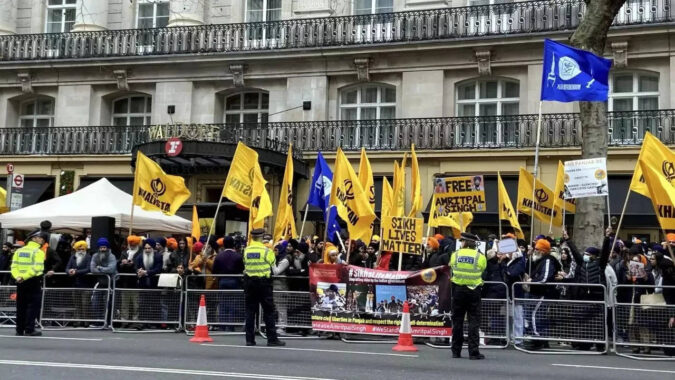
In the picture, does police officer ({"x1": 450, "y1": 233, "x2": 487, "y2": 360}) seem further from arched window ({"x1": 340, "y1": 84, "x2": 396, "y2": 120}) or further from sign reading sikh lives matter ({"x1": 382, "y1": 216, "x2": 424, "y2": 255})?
arched window ({"x1": 340, "y1": 84, "x2": 396, "y2": 120})

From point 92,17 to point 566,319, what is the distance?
2131 cm

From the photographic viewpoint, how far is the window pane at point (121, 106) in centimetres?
2925

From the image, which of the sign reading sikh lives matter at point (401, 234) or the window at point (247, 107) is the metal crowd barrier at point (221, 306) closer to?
the sign reading sikh lives matter at point (401, 234)

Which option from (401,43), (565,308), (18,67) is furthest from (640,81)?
(18,67)

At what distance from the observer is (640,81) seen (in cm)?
2361

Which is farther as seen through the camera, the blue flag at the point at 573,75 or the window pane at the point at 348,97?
the window pane at the point at 348,97

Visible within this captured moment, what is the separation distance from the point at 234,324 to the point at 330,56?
44.4 feet

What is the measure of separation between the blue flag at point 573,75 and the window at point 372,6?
1168 cm

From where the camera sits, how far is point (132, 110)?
95.6ft

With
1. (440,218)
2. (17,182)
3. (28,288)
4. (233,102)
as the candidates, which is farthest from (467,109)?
(28,288)

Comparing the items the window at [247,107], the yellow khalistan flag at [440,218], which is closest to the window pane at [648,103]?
the yellow khalistan flag at [440,218]

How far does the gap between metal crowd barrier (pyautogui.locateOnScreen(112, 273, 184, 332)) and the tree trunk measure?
752 centimetres

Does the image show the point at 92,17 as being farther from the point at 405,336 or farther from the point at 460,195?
the point at 405,336

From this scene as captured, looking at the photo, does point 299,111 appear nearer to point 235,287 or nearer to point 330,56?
point 330,56
